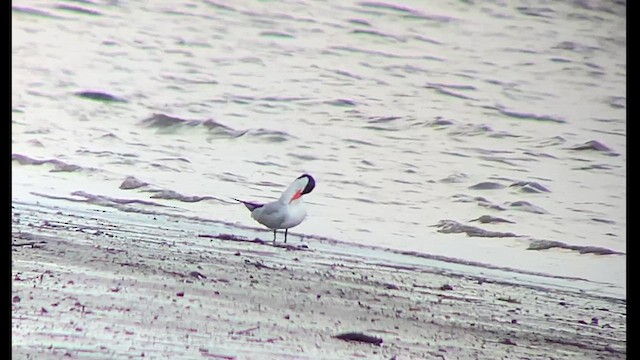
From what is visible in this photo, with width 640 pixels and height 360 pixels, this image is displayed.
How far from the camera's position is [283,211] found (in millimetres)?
2348

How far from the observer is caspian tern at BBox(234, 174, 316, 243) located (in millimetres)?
2350

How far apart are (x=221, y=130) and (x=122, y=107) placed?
29cm

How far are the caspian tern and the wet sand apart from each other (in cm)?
6

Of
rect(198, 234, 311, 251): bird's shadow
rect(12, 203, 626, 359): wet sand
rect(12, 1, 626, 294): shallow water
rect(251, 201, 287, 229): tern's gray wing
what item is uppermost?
rect(12, 1, 626, 294): shallow water

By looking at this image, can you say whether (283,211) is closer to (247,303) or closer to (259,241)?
(259,241)

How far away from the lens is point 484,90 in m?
2.51

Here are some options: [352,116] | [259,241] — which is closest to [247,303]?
[259,241]

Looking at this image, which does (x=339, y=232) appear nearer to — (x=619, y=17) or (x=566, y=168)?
(x=566, y=168)

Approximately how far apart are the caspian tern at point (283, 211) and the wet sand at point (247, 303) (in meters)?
0.06

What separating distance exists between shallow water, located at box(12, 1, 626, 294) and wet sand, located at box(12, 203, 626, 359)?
0.08 m

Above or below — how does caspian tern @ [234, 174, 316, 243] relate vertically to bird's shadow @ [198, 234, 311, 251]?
above

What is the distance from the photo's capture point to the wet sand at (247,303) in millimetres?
2166

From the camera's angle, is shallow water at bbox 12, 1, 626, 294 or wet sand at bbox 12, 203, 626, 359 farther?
shallow water at bbox 12, 1, 626, 294

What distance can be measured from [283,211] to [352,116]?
356 millimetres
